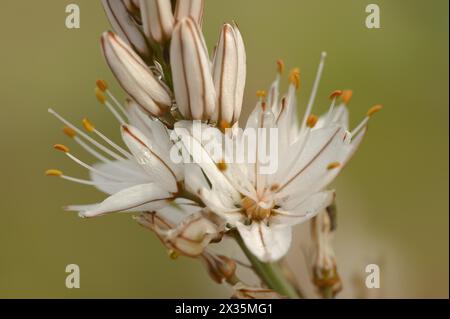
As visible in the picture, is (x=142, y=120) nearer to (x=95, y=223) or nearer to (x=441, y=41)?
(x=95, y=223)

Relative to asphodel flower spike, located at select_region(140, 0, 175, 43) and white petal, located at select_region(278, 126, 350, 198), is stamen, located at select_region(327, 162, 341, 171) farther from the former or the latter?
asphodel flower spike, located at select_region(140, 0, 175, 43)

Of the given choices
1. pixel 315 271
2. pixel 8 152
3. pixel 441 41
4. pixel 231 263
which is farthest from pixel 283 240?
pixel 441 41

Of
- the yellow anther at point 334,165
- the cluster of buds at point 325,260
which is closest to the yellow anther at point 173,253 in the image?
the yellow anther at point 334,165

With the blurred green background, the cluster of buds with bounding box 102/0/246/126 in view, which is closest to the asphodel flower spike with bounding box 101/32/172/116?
the cluster of buds with bounding box 102/0/246/126

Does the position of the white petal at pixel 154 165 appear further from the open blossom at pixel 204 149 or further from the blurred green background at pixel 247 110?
the blurred green background at pixel 247 110

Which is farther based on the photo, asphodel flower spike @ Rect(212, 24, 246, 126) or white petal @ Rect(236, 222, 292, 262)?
asphodel flower spike @ Rect(212, 24, 246, 126)
